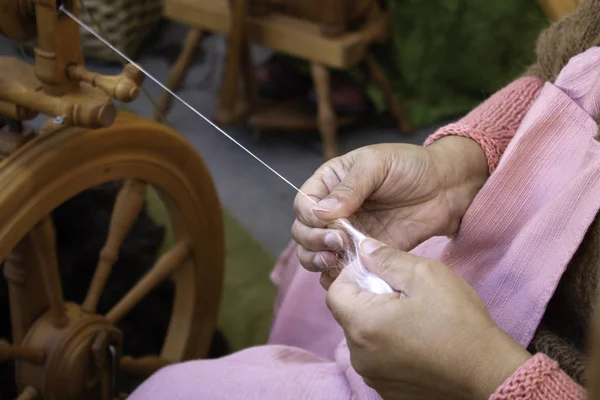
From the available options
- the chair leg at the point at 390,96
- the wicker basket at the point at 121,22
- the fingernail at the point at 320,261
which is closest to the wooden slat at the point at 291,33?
the chair leg at the point at 390,96

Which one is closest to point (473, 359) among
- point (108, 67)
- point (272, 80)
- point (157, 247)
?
point (157, 247)

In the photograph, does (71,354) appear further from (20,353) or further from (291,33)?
(291,33)

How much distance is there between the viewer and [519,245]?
85 centimetres

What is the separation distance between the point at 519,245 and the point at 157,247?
95cm

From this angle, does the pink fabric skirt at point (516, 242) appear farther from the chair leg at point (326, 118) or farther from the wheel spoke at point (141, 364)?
the chair leg at point (326, 118)

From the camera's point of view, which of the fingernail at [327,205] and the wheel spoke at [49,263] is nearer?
the fingernail at [327,205]

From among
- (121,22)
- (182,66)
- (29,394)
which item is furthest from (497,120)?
(121,22)

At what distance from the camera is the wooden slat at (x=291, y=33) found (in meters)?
2.12

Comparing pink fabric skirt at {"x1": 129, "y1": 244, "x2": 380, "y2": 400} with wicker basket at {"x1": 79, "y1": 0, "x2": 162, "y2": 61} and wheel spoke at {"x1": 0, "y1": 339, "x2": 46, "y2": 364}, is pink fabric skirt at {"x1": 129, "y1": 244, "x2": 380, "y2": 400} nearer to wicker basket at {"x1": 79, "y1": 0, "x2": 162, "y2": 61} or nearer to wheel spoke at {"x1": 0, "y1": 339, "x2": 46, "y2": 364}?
wheel spoke at {"x1": 0, "y1": 339, "x2": 46, "y2": 364}

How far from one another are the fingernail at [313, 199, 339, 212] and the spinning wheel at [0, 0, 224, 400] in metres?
0.27

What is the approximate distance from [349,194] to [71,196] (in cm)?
39

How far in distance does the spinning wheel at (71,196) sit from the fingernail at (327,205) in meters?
0.27

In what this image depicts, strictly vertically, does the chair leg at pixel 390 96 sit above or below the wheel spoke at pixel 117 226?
below

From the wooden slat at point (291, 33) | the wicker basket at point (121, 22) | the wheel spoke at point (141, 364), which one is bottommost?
the wheel spoke at point (141, 364)
